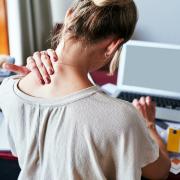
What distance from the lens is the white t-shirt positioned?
0.74 m

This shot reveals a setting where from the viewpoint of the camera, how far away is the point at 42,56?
93cm

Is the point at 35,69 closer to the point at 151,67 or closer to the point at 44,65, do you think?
the point at 44,65

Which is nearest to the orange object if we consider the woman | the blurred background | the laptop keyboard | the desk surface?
the blurred background

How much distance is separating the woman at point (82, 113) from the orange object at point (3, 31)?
3.67 ft

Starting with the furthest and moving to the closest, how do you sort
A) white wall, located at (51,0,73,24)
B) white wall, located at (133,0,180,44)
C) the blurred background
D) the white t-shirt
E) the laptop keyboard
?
white wall, located at (51,0,73,24) → white wall, located at (133,0,180,44) → the blurred background → the laptop keyboard → the white t-shirt

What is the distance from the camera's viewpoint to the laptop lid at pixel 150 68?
4.68 ft

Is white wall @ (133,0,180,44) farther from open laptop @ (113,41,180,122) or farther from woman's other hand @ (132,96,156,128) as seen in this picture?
woman's other hand @ (132,96,156,128)

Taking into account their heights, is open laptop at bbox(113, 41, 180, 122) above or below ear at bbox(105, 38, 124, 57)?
below

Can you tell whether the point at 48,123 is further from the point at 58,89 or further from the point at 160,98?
the point at 160,98

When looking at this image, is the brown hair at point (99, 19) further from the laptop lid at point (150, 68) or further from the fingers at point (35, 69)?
the laptop lid at point (150, 68)

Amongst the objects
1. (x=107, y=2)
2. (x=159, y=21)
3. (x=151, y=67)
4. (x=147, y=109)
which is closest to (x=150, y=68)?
(x=151, y=67)

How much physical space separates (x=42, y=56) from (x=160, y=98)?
2.36 ft

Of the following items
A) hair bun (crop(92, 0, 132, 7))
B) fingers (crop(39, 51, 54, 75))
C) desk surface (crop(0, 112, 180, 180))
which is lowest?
desk surface (crop(0, 112, 180, 180))

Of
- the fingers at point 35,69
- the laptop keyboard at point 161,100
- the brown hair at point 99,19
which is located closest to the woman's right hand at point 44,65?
the fingers at point 35,69
